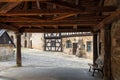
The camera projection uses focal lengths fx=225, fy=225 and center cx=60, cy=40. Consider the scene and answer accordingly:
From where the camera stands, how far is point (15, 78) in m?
8.76

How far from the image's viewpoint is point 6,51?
2009 cm

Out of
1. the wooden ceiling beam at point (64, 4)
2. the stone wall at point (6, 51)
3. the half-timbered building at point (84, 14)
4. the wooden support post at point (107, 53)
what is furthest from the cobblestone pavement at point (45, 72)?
the stone wall at point (6, 51)

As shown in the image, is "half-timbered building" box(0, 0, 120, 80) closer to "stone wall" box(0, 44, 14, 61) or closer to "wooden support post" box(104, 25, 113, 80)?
"wooden support post" box(104, 25, 113, 80)

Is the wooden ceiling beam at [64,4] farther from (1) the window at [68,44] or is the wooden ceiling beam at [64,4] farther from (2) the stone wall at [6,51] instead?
(1) the window at [68,44]

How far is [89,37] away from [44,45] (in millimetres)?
9131

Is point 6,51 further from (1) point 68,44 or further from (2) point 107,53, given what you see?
(2) point 107,53

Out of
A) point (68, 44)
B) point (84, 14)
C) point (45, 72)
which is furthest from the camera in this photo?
point (68, 44)

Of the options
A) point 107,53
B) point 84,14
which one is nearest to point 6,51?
point 84,14

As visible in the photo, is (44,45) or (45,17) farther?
(44,45)

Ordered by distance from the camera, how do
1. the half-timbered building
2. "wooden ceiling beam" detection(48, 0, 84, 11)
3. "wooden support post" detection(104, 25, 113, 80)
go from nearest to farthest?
1. "wooden ceiling beam" detection(48, 0, 84, 11)
2. the half-timbered building
3. "wooden support post" detection(104, 25, 113, 80)

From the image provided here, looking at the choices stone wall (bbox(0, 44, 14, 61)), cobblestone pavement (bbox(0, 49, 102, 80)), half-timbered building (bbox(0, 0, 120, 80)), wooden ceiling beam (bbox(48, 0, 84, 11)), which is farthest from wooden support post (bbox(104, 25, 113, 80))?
stone wall (bbox(0, 44, 14, 61))

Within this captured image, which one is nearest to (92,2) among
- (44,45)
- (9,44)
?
(9,44)

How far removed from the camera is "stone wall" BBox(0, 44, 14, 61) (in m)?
19.1

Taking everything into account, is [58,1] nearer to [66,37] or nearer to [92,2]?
[92,2]
